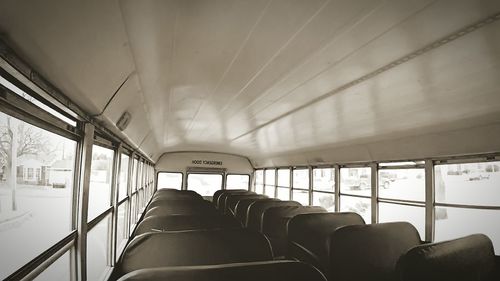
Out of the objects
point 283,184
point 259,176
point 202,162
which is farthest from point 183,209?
point 259,176

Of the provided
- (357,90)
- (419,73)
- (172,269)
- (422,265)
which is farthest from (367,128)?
(172,269)

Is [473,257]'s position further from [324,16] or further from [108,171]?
[108,171]

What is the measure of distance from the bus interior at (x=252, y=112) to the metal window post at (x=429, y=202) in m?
0.02

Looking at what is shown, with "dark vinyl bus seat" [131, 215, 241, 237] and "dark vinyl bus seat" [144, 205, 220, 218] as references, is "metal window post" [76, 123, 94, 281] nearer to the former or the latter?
"dark vinyl bus seat" [131, 215, 241, 237]

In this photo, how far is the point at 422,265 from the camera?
75.0 inches

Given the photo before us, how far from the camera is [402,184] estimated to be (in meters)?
4.86

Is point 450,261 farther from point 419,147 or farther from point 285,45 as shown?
point 419,147

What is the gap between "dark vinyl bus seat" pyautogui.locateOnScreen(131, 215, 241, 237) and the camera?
2.86 meters

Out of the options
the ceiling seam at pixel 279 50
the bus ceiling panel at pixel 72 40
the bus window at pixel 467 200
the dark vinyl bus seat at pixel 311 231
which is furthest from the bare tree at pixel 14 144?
the bus window at pixel 467 200

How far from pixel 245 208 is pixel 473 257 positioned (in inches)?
138

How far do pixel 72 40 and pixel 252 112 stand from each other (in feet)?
10.0

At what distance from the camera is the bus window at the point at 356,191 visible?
5.66 m

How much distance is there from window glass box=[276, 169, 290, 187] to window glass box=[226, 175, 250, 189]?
2731 millimetres

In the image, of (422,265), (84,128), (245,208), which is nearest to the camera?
(422,265)
